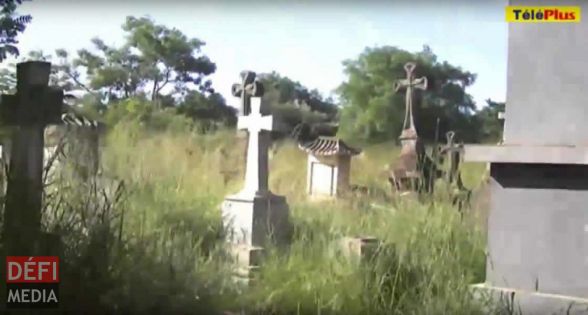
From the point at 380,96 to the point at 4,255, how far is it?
1237 millimetres

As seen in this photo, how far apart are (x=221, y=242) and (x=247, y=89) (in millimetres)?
485

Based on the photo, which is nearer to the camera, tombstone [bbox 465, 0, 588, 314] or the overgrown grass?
tombstone [bbox 465, 0, 588, 314]

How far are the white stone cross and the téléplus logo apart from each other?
77 cm

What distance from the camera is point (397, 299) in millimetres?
2059

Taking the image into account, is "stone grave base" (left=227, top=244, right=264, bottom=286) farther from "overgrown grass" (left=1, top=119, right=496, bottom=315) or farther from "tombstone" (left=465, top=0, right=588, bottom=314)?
→ "tombstone" (left=465, top=0, right=588, bottom=314)

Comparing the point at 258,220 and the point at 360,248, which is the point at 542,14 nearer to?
the point at 360,248

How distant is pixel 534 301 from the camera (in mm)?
1966

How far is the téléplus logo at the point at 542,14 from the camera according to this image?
75.4 inches

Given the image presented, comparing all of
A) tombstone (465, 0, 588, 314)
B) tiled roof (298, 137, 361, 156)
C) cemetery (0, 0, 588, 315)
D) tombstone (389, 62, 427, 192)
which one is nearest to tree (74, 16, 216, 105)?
cemetery (0, 0, 588, 315)

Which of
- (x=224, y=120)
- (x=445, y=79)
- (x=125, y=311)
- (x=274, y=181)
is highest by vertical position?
(x=445, y=79)

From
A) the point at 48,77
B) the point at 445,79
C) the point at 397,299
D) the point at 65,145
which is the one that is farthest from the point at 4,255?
Result: the point at 445,79

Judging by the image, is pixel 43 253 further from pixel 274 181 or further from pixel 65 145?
pixel 274 181

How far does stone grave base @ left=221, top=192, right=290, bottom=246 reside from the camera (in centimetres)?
216

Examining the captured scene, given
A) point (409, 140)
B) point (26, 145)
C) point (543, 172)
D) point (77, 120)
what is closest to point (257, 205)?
point (409, 140)
